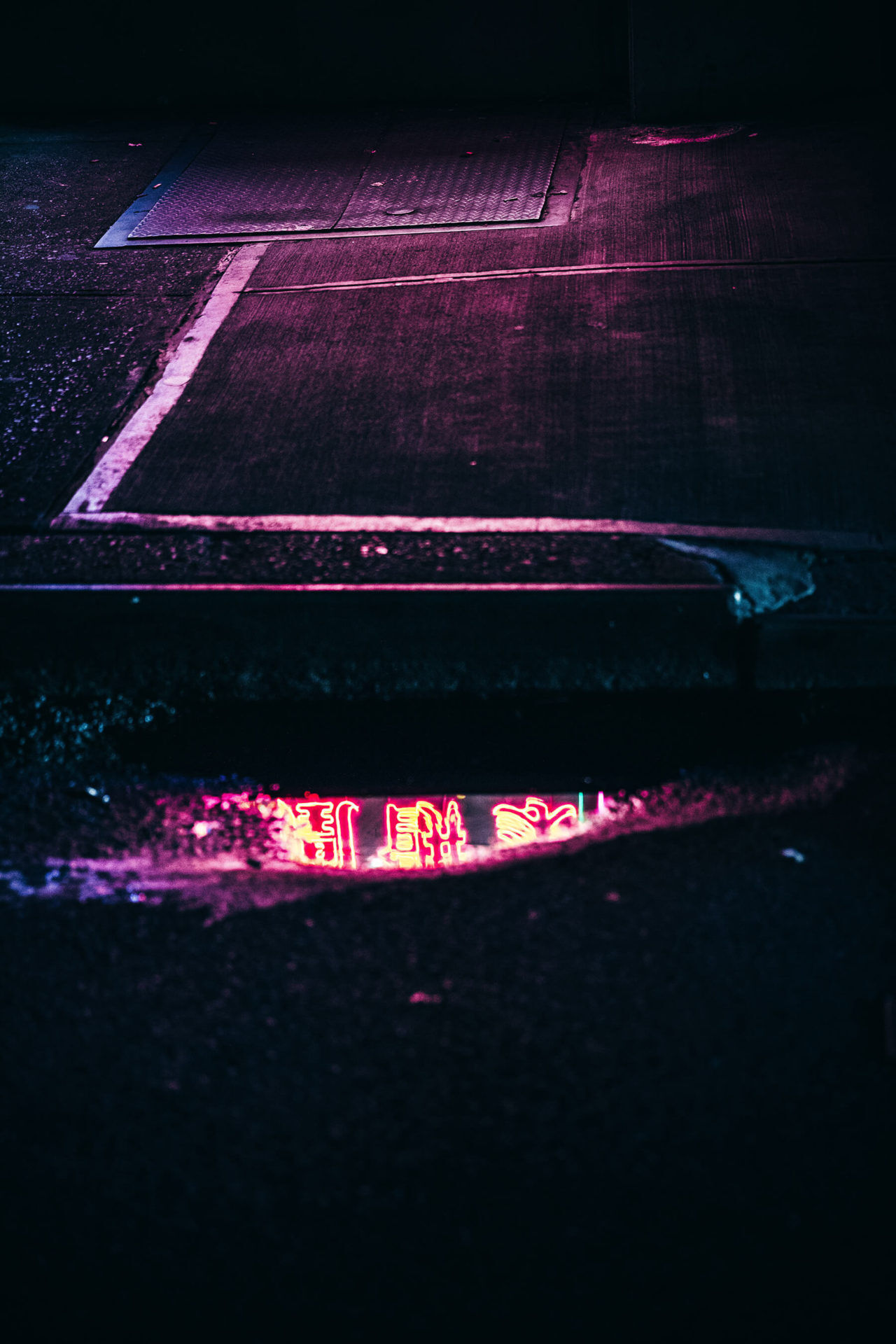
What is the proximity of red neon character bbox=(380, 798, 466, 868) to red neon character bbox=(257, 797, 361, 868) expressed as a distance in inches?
4.1

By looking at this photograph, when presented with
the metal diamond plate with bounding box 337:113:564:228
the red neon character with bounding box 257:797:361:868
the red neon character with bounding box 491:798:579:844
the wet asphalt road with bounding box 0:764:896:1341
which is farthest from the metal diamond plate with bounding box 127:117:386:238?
the wet asphalt road with bounding box 0:764:896:1341

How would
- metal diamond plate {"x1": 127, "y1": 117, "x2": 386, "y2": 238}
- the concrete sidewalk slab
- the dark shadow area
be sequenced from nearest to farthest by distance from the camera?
the concrete sidewalk slab, metal diamond plate {"x1": 127, "y1": 117, "x2": 386, "y2": 238}, the dark shadow area

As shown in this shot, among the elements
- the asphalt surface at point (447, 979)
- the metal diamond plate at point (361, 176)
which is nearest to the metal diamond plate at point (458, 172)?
the metal diamond plate at point (361, 176)

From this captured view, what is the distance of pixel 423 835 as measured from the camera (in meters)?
2.93

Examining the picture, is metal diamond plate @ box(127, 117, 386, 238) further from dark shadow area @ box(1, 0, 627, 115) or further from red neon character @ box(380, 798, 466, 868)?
red neon character @ box(380, 798, 466, 868)

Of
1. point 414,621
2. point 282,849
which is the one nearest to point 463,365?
point 414,621

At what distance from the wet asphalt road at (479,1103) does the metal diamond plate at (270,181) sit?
4.42 m

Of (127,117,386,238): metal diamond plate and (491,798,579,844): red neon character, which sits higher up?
(127,117,386,238): metal diamond plate

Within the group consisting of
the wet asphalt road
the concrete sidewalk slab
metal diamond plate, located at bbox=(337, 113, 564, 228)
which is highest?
metal diamond plate, located at bbox=(337, 113, 564, 228)

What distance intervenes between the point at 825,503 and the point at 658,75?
4.51m

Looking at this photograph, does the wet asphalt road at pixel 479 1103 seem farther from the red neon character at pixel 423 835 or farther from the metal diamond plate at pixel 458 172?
the metal diamond plate at pixel 458 172

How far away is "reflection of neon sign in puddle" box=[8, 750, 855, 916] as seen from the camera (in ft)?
9.14

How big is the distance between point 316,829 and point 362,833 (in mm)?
132

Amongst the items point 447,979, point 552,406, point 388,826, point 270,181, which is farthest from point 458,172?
point 447,979
